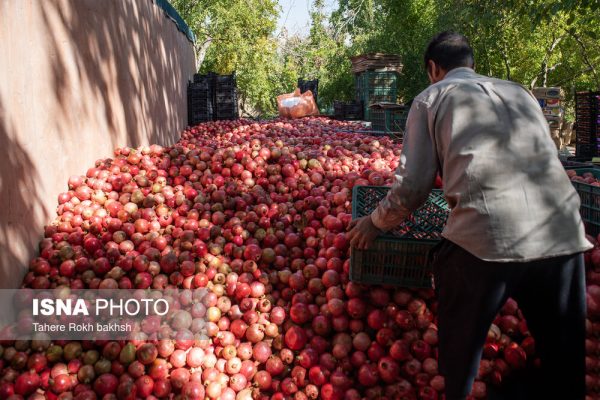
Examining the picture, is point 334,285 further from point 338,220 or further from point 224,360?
point 224,360

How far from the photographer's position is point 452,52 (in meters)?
2.32

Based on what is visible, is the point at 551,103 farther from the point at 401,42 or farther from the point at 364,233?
the point at 364,233

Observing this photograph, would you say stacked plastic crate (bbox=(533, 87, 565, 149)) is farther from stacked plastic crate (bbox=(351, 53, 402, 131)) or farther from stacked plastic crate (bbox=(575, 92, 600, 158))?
stacked plastic crate (bbox=(575, 92, 600, 158))

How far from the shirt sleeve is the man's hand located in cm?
36

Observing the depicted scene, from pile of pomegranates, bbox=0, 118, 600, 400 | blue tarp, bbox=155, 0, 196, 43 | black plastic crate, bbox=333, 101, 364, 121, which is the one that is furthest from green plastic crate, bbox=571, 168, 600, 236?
black plastic crate, bbox=333, 101, 364, 121

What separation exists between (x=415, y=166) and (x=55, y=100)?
10.9 ft

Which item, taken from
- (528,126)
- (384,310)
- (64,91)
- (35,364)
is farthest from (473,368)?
(64,91)

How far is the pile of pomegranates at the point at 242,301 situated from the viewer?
8.95ft

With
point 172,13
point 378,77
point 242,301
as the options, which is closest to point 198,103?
point 172,13

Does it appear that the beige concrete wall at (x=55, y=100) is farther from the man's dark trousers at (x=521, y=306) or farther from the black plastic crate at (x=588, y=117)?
the black plastic crate at (x=588, y=117)

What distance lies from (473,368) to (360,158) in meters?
3.64

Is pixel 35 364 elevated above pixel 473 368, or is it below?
below

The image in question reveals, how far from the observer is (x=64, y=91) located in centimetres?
395

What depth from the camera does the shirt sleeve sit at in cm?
212
